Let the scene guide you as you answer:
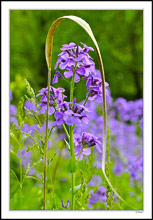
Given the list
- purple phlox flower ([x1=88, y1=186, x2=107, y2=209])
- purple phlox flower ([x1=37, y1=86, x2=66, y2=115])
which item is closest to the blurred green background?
purple phlox flower ([x1=88, y1=186, x2=107, y2=209])

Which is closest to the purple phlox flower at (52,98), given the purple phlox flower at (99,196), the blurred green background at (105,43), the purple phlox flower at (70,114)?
the purple phlox flower at (70,114)

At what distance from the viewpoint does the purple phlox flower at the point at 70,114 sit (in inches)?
29.9

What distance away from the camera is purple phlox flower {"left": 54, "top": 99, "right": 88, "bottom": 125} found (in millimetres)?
760

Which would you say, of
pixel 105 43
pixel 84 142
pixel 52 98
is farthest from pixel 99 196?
pixel 105 43

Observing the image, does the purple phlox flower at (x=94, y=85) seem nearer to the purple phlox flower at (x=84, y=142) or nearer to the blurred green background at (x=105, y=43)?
the purple phlox flower at (x=84, y=142)

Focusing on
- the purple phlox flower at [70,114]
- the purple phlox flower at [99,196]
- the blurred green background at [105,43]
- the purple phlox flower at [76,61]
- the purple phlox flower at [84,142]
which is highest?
the blurred green background at [105,43]

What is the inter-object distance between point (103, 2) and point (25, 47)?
1605mm

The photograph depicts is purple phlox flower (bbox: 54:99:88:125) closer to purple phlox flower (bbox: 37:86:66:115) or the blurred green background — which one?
purple phlox flower (bbox: 37:86:66:115)

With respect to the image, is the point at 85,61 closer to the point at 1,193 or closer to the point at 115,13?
the point at 1,193

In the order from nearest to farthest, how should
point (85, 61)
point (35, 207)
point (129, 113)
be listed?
point (85, 61), point (35, 207), point (129, 113)

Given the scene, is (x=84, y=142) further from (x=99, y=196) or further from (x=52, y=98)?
(x=99, y=196)

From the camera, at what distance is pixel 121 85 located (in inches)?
106

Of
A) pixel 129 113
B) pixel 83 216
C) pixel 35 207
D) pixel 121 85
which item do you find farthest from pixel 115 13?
pixel 83 216

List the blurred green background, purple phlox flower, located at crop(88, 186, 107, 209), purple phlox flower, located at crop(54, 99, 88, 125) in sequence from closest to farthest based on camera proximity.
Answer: purple phlox flower, located at crop(54, 99, 88, 125)
purple phlox flower, located at crop(88, 186, 107, 209)
the blurred green background
